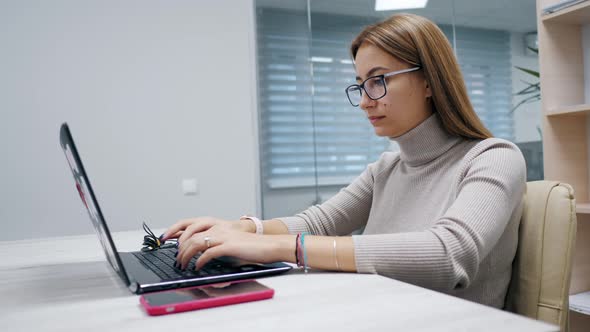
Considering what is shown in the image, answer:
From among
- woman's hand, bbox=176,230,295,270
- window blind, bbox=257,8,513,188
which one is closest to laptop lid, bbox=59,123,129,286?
woman's hand, bbox=176,230,295,270

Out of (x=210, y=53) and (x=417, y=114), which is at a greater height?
(x=210, y=53)

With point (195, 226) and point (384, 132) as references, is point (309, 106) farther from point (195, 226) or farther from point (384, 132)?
point (195, 226)

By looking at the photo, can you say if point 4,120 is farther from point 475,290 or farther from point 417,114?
point 475,290

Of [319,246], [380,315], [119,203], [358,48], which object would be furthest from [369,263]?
[119,203]

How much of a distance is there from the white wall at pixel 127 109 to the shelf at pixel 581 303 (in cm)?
179

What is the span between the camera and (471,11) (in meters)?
2.79

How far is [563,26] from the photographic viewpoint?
5.96ft

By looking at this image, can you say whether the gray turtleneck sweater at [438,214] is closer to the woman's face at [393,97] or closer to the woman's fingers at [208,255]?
the woman's face at [393,97]

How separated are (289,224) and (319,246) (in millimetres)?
457

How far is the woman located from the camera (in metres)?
0.80

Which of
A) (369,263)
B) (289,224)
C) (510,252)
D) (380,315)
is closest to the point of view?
(380,315)

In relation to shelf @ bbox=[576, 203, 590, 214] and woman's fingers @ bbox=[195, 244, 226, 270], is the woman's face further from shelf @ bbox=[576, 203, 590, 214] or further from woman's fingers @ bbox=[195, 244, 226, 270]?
shelf @ bbox=[576, 203, 590, 214]

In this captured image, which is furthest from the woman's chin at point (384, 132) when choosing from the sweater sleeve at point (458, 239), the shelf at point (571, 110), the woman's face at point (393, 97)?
the shelf at point (571, 110)

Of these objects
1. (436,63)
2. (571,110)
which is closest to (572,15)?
(571,110)
